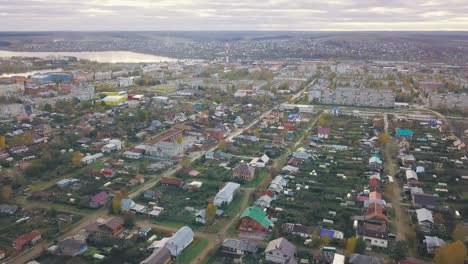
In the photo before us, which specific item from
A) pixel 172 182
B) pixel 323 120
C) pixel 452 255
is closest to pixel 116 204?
pixel 172 182

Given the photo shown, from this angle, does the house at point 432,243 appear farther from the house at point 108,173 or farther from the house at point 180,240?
the house at point 108,173

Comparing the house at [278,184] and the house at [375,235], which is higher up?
the house at [278,184]

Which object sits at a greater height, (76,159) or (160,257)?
(76,159)

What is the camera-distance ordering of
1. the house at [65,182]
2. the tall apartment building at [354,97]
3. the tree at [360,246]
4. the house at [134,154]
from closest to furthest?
the tree at [360,246], the house at [65,182], the house at [134,154], the tall apartment building at [354,97]

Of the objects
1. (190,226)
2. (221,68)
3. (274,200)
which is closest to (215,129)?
(274,200)

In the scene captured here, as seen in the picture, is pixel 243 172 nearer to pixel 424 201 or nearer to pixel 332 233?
pixel 332 233

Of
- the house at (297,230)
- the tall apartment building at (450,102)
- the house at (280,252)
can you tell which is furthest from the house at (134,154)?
the tall apartment building at (450,102)

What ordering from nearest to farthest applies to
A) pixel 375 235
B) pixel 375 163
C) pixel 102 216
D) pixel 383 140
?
pixel 375 235, pixel 102 216, pixel 375 163, pixel 383 140
